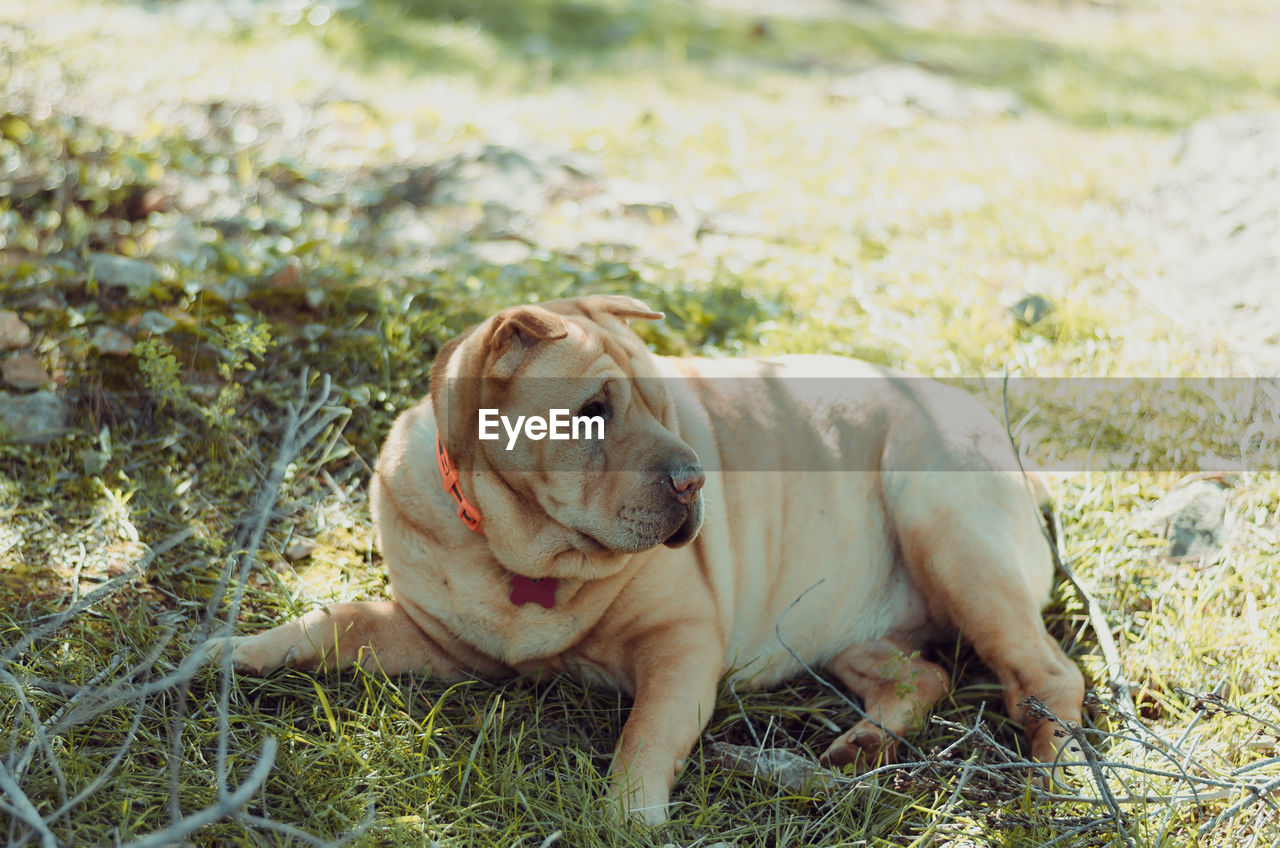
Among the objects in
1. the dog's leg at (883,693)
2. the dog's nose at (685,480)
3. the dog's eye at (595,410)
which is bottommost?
the dog's leg at (883,693)

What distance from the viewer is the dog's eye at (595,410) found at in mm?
2547

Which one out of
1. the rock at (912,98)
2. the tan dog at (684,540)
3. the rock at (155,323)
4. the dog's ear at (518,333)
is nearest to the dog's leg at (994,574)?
the tan dog at (684,540)

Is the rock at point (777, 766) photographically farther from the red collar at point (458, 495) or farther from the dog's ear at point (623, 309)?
the dog's ear at point (623, 309)

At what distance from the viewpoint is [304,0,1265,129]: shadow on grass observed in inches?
316

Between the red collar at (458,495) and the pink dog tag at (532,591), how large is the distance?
0.56ft

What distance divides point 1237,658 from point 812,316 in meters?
2.18

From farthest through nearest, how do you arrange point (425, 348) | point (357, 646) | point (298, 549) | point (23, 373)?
point (425, 348), point (23, 373), point (298, 549), point (357, 646)

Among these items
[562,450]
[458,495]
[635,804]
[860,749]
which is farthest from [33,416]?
[860,749]

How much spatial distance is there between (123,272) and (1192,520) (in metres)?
4.03

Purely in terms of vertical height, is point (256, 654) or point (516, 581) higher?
point (516, 581)

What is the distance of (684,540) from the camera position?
2.59 meters

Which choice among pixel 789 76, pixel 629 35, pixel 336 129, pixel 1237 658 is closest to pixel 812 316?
pixel 1237 658

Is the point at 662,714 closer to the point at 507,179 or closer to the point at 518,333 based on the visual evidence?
the point at 518,333

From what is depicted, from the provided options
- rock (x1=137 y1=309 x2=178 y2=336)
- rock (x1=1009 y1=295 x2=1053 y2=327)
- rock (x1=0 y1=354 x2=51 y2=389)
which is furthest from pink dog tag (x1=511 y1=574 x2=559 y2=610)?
rock (x1=1009 y1=295 x2=1053 y2=327)
